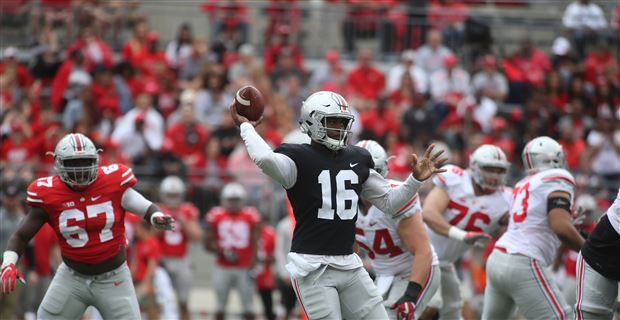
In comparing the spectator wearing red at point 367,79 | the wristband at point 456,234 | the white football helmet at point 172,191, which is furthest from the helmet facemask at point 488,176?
the spectator wearing red at point 367,79

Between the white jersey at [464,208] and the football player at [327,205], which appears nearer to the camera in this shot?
the football player at [327,205]

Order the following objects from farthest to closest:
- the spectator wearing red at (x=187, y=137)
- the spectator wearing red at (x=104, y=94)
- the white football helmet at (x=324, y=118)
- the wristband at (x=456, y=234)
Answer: the spectator wearing red at (x=104, y=94) < the spectator wearing red at (x=187, y=137) < the wristband at (x=456, y=234) < the white football helmet at (x=324, y=118)

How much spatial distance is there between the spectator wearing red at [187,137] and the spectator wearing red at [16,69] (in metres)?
2.60

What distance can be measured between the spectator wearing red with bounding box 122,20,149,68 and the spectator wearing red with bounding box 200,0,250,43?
125 centimetres

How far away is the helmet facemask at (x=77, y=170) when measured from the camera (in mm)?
8141

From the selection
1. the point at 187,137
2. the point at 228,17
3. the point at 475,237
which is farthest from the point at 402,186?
the point at 228,17

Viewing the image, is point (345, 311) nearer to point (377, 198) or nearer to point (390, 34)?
point (377, 198)

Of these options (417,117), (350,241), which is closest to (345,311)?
(350,241)

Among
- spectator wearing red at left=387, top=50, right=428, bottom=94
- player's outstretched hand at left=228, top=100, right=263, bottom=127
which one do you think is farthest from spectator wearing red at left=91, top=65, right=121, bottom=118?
player's outstretched hand at left=228, top=100, right=263, bottom=127

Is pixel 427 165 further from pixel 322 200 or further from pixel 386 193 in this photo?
pixel 322 200

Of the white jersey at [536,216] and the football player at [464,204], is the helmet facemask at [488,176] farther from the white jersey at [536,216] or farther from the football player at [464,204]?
the white jersey at [536,216]

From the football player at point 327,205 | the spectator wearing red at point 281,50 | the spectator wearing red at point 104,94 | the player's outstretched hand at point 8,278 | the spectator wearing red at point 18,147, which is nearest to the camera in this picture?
the football player at point 327,205

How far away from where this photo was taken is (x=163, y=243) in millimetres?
13891

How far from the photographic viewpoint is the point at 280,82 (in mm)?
16859
